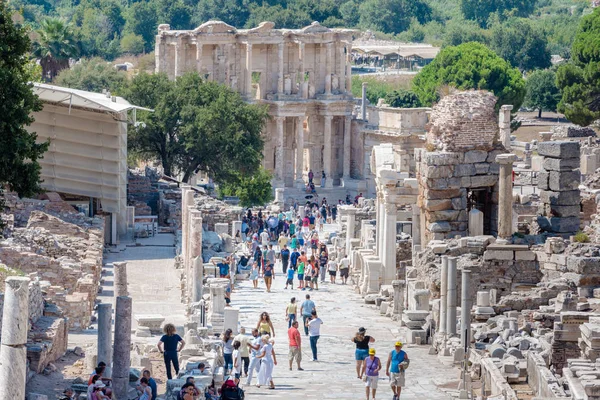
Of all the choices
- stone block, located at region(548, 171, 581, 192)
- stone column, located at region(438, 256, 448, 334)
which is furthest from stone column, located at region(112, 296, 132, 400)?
stone block, located at region(548, 171, 581, 192)

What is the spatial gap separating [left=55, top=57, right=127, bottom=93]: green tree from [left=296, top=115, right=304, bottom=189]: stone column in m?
9.24

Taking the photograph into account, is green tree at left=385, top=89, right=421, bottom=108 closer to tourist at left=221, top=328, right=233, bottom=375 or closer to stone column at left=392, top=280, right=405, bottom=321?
stone column at left=392, top=280, right=405, bottom=321

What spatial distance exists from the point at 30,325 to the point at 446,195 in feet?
43.6

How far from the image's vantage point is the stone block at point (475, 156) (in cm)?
4403

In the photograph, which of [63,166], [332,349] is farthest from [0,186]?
[63,166]

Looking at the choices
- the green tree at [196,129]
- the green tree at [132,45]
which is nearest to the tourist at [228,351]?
the green tree at [196,129]

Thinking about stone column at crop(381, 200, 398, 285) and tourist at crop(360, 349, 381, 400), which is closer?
tourist at crop(360, 349, 381, 400)

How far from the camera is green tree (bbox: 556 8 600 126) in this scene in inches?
3625

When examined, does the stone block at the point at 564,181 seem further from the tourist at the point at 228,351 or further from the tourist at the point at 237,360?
the tourist at the point at 237,360

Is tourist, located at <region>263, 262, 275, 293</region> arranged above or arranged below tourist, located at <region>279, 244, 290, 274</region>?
below

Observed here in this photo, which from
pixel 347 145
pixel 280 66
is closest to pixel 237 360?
pixel 280 66

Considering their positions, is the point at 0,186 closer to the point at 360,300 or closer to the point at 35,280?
the point at 35,280

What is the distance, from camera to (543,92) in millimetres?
111312

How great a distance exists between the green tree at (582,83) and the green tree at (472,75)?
21.5 ft
